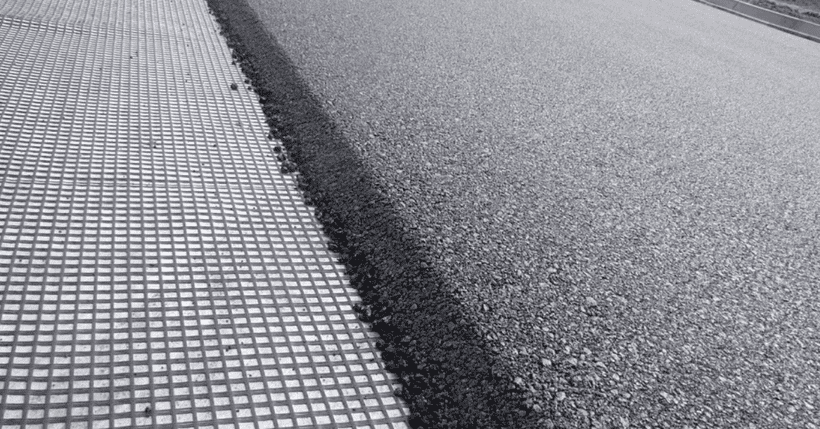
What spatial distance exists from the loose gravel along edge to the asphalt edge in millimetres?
13026

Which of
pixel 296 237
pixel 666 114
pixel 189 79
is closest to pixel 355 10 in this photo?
pixel 189 79

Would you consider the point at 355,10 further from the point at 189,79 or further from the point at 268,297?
the point at 268,297

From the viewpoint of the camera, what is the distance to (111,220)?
9.77ft

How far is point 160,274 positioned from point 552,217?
218 cm

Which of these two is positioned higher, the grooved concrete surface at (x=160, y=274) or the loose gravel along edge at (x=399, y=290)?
the loose gravel along edge at (x=399, y=290)

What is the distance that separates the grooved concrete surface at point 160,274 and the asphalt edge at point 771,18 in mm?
13375

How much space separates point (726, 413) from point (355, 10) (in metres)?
6.42

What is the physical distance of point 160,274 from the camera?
270 cm

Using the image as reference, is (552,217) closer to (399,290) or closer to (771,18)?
(399,290)

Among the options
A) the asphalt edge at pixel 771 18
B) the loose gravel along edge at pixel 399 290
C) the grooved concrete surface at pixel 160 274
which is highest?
the asphalt edge at pixel 771 18

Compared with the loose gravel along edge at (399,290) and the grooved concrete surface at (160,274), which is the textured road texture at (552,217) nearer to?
the loose gravel along edge at (399,290)

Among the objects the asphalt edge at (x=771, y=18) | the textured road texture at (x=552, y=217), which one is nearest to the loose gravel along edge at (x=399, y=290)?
the textured road texture at (x=552, y=217)

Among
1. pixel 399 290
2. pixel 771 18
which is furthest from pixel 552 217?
pixel 771 18

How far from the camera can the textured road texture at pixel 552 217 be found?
2496 mm
